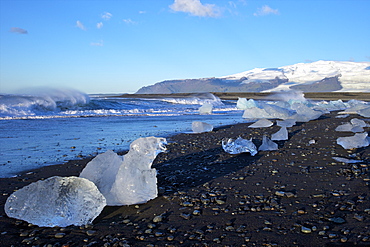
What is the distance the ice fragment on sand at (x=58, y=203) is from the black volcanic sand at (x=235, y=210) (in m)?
0.07

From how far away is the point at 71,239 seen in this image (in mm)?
2176

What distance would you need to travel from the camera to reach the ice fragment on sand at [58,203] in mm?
2424

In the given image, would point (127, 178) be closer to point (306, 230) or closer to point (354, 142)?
point (306, 230)

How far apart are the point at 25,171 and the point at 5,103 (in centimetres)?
1304

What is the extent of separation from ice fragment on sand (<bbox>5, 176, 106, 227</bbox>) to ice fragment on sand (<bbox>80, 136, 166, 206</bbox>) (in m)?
0.22

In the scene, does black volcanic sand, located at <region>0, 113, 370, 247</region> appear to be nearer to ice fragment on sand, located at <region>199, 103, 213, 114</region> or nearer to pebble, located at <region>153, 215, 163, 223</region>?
pebble, located at <region>153, 215, 163, 223</region>

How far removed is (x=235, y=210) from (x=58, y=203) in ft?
4.46

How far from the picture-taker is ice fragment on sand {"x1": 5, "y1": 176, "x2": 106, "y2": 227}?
95.4 inches

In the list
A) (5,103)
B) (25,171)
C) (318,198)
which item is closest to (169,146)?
(25,171)

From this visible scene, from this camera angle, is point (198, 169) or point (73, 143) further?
point (73, 143)

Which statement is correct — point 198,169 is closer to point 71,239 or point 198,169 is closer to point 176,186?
point 176,186

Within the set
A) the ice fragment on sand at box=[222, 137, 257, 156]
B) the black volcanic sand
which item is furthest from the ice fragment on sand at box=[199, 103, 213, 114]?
the black volcanic sand

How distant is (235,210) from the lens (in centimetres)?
254

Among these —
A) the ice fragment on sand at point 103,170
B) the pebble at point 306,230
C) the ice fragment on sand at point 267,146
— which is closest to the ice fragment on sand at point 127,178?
the ice fragment on sand at point 103,170
